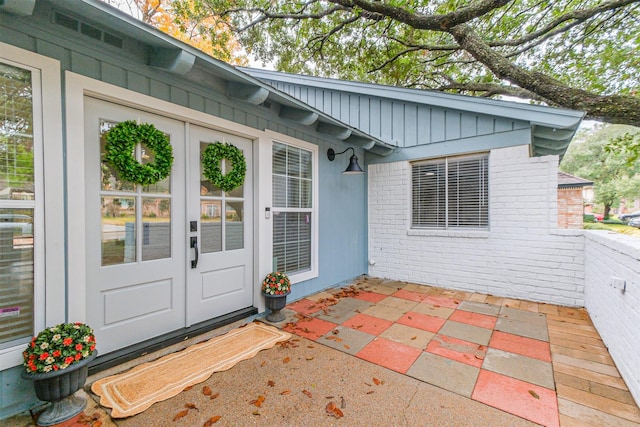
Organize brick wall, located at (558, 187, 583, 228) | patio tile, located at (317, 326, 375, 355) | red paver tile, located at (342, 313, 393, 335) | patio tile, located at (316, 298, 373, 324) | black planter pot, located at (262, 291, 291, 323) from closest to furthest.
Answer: patio tile, located at (317, 326, 375, 355), red paver tile, located at (342, 313, 393, 335), black planter pot, located at (262, 291, 291, 323), patio tile, located at (316, 298, 373, 324), brick wall, located at (558, 187, 583, 228)

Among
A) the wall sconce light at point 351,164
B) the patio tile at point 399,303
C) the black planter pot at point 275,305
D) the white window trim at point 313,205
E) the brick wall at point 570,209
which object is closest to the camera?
the black planter pot at point 275,305

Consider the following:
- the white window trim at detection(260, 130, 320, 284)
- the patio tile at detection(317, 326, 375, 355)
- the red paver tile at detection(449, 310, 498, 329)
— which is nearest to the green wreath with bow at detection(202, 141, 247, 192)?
the white window trim at detection(260, 130, 320, 284)

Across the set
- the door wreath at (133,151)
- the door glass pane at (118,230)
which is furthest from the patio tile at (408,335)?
the door wreath at (133,151)

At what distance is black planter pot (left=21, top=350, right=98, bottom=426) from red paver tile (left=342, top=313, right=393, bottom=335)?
7.57 feet

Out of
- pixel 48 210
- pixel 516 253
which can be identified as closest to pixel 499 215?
pixel 516 253

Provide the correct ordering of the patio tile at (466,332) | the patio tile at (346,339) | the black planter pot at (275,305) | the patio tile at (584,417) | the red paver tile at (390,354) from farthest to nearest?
the black planter pot at (275,305)
the patio tile at (466,332)
the patio tile at (346,339)
the red paver tile at (390,354)
the patio tile at (584,417)

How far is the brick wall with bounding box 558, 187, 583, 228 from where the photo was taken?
22.1 ft

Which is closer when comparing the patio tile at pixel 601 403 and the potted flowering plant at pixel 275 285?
the patio tile at pixel 601 403

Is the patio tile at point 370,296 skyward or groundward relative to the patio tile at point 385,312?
skyward

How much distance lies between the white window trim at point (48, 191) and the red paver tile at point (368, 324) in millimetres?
2578

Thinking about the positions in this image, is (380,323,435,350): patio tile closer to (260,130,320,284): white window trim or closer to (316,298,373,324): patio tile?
(316,298,373,324): patio tile

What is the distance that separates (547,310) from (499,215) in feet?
4.62

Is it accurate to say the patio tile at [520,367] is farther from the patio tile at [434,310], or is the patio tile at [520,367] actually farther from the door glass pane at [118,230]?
the door glass pane at [118,230]

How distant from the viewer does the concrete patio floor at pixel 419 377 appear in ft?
5.58
